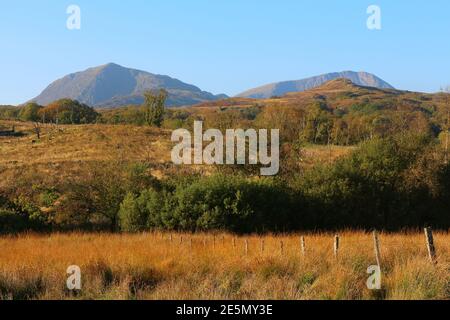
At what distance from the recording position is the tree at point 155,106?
284 ft

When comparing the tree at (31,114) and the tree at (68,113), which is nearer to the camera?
the tree at (68,113)

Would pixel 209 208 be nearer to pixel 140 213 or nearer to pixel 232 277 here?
pixel 140 213

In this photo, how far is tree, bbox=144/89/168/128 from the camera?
86500 millimetres

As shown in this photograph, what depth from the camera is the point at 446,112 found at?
59281 mm

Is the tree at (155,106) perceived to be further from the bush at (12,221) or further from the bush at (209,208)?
the bush at (209,208)

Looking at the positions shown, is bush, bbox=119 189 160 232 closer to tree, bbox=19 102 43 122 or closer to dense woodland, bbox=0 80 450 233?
dense woodland, bbox=0 80 450 233

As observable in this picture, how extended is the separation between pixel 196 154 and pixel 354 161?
68.1 ft

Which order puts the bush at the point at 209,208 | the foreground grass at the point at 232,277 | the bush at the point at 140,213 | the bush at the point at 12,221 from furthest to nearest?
1. the bush at the point at 12,221
2. the bush at the point at 140,213
3. the bush at the point at 209,208
4. the foreground grass at the point at 232,277

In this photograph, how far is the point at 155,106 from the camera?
89.7 metres

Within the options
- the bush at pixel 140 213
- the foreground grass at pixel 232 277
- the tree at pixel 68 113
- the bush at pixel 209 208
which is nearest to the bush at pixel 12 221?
the bush at pixel 209 208

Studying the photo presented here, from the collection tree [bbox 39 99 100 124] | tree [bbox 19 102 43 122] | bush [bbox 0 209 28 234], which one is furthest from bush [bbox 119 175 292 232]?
tree [bbox 19 102 43 122]

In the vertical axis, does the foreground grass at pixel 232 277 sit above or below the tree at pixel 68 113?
below
